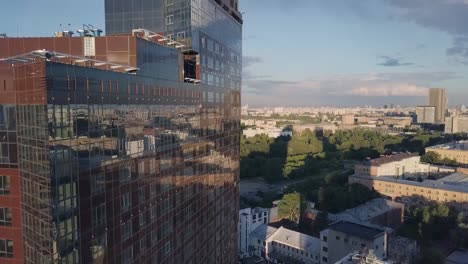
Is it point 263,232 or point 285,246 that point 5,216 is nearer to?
point 285,246

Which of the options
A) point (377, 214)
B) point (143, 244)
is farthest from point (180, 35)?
point (377, 214)

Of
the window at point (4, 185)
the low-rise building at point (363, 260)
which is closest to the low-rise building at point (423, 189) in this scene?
the low-rise building at point (363, 260)

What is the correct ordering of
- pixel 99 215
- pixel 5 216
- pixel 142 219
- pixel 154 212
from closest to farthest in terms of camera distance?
1. pixel 99 215
2. pixel 5 216
3. pixel 142 219
4. pixel 154 212

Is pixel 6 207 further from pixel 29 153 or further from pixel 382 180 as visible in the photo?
pixel 382 180

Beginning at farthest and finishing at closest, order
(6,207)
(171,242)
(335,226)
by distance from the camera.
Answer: (335,226), (171,242), (6,207)

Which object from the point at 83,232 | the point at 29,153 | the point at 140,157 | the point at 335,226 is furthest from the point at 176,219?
the point at 335,226

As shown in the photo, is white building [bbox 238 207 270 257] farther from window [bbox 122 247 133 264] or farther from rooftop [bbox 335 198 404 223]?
window [bbox 122 247 133 264]
